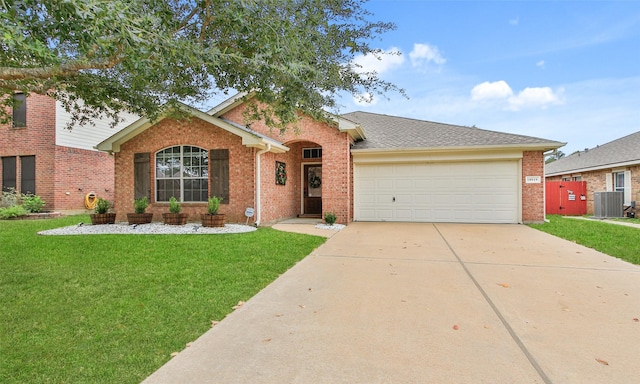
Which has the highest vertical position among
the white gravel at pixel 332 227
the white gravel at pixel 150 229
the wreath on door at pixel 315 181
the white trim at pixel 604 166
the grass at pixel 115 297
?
the white trim at pixel 604 166

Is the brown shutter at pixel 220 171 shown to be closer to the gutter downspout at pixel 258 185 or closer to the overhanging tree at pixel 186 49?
the gutter downspout at pixel 258 185

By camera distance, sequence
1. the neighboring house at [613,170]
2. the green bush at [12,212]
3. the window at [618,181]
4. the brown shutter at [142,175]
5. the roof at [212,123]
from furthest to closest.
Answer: the window at [618,181] → the neighboring house at [613,170] → the green bush at [12,212] → the brown shutter at [142,175] → the roof at [212,123]

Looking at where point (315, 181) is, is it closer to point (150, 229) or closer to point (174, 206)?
point (174, 206)

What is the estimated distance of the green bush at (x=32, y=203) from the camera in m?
13.0

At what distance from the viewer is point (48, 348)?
2.59 m

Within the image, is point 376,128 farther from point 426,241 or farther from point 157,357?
point 157,357

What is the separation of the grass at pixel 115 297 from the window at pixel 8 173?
9.47 m

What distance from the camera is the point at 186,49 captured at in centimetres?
463

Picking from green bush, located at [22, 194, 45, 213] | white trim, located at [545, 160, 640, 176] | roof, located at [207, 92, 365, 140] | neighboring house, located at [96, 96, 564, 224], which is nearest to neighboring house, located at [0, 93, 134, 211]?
green bush, located at [22, 194, 45, 213]

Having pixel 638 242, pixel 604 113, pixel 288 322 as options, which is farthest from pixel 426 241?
pixel 604 113

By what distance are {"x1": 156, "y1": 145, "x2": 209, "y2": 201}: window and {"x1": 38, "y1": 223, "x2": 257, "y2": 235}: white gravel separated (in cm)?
126

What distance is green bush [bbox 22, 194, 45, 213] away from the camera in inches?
511

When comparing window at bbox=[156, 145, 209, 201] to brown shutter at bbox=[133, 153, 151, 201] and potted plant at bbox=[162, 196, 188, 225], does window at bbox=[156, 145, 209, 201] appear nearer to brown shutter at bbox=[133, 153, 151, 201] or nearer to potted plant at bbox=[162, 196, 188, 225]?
brown shutter at bbox=[133, 153, 151, 201]

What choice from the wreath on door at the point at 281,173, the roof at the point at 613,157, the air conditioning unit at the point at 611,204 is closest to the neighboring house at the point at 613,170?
the roof at the point at 613,157
